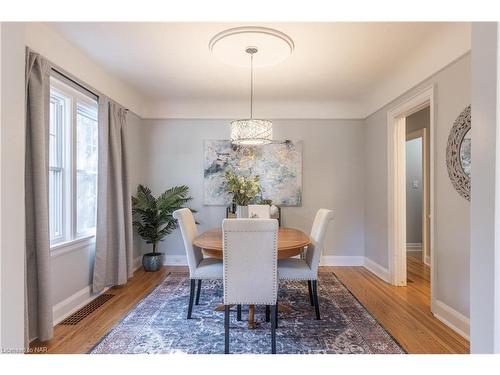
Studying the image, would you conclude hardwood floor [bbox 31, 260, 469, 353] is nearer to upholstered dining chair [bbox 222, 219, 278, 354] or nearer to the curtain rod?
upholstered dining chair [bbox 222, 219, 278, 354]

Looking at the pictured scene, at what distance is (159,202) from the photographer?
4.01 meters

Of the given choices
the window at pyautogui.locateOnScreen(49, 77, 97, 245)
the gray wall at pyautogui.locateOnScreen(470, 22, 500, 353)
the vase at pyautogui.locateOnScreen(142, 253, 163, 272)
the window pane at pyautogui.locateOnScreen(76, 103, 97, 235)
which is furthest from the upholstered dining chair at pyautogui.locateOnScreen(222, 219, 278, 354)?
the vase at pyautogui.locateOnScreen(142, 253, 163, 272)

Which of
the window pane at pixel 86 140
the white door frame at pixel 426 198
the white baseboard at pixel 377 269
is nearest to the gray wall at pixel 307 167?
the white baseboard at pixel 377 269

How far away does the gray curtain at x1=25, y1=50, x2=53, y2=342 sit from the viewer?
2.06m

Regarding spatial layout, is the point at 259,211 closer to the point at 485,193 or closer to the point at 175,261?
the point at 175,261

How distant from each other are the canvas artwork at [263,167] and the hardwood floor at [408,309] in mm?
1341

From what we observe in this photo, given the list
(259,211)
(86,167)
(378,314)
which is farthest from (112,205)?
(378,314)

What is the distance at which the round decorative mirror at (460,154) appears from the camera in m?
2.20

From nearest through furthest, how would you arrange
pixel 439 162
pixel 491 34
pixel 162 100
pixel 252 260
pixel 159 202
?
1. pixel 491 34
2. pixel 252 260
3. pixel 439 162
4. pixel 159 202
5. pixel 162 100

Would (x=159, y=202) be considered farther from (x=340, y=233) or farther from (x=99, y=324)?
(x=340, y=233)

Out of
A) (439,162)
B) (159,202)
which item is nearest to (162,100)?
(159,202)

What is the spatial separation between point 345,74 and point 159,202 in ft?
Answer: 9.68

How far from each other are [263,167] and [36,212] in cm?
293

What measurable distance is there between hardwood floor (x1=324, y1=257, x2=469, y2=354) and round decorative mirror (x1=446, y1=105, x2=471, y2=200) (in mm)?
1119
